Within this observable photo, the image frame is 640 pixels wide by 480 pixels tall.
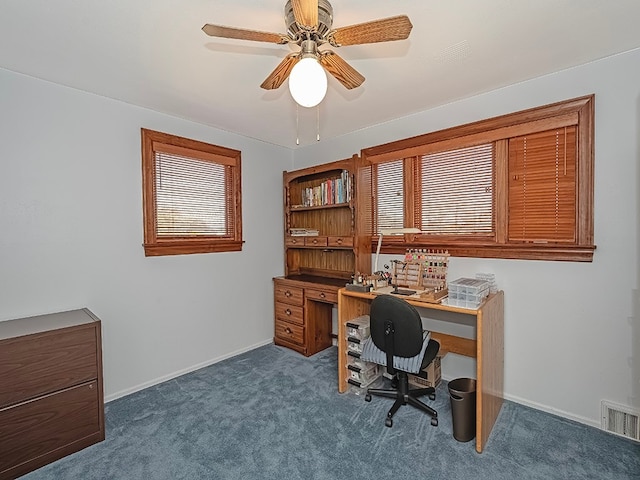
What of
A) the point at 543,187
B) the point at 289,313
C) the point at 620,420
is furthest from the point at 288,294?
the point at 620,420

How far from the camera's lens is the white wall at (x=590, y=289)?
6.73ft

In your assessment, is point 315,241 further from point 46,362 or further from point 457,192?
point 46,362

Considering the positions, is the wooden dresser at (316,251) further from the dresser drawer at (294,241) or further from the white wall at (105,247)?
the white wall at (105,247)

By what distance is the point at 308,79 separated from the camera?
146cm

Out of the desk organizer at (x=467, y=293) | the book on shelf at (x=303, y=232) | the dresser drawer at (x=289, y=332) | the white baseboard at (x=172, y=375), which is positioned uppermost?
the book on shelf at (x=303, y=232)

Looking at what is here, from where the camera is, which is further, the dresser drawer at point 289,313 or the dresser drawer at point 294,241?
the dresser drawer at point 294,241

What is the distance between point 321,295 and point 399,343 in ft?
4.18

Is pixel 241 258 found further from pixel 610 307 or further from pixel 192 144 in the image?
pixel 610 307

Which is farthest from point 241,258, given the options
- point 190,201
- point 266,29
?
point 266,29

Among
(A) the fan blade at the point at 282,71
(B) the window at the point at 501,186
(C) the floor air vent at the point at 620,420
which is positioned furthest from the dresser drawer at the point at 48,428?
(C) the floor air vent at the point at 620,420

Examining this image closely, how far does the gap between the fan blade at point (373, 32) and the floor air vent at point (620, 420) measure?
261 centimetres

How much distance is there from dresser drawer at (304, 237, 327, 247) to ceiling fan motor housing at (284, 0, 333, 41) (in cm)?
227

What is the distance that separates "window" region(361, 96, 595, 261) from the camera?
2223 millimetres

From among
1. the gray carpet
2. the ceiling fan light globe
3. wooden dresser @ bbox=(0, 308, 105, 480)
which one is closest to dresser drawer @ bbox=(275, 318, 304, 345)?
the gray carpet
